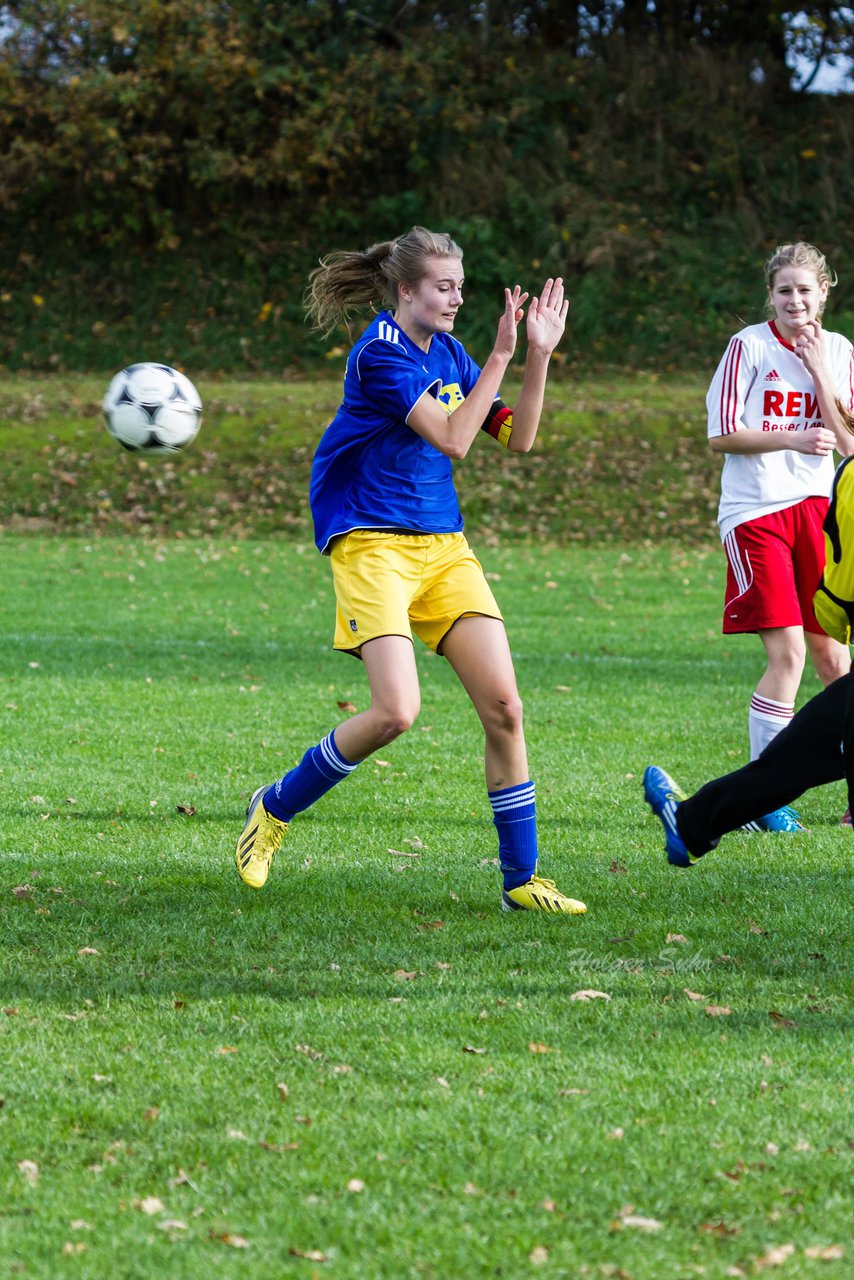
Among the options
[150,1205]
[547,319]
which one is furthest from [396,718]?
[150,1205]

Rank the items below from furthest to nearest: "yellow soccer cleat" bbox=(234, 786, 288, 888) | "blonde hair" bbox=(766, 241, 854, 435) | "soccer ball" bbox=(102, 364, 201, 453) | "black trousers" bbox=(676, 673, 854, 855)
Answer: "soccer ball" bbox=(102, 364, 201, 453), "blonde hair" bbox=(766, 241, 854, 435), "yellow soccer cleat" bbox=(234, 786, 288, 888), "black trousers" bbox=(676, 673, 854, 855)

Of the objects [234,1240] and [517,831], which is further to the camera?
[517,831]

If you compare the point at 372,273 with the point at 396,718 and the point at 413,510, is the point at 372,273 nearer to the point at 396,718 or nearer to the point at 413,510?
the point at 413,510

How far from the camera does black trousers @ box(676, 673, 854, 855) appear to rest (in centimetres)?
451

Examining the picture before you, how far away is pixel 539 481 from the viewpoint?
21.0 metres

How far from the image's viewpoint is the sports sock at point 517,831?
16.6ft

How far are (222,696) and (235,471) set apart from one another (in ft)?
39.8

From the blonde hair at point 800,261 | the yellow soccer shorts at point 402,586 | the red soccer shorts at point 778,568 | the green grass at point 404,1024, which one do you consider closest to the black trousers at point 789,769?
Answer: the green grass at point 404,1024

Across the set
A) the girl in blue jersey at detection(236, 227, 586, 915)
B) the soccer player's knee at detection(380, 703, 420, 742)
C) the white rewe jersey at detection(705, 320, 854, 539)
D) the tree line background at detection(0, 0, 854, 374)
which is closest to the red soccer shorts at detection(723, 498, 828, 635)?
the white rewe jersey at detection(705, 320, 854, 539)

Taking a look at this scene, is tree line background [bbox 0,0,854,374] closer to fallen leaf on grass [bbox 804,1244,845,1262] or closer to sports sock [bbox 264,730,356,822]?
sports sock [bbox 264,730,356,822]

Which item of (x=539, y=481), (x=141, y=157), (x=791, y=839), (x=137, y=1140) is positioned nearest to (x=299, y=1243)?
(x=137, y=1140)

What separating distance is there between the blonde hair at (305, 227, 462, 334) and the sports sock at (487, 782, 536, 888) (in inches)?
68.6

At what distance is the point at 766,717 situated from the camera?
6426 millimetres

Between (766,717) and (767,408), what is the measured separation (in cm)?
134
